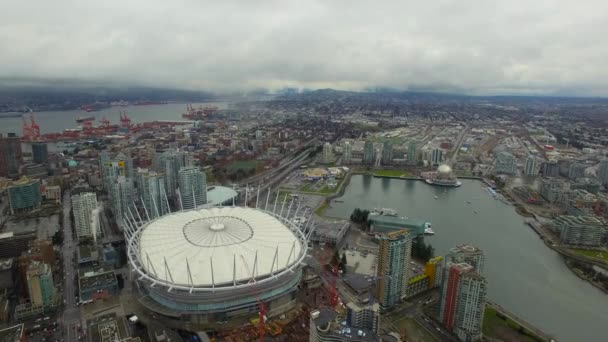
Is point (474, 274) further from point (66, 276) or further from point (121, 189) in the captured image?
point (121, 189)

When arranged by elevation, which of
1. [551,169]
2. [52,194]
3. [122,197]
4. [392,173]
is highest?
[122,197]

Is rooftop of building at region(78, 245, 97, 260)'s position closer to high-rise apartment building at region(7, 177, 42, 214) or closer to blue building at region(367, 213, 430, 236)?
high-rise apartment building at region(7, 177, 42, 214)

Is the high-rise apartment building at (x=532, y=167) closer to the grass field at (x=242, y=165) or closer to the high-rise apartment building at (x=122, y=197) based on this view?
the grass field at (x=242, y=165)

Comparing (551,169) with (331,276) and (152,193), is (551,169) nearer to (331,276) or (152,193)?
(331,276)

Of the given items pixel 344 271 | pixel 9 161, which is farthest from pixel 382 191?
pixel 9 161

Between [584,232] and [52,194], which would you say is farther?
[52,194]

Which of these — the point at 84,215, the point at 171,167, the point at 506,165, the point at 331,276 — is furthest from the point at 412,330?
the point at 506,165

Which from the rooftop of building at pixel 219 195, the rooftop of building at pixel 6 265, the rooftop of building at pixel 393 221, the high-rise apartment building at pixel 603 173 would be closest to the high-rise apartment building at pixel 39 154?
the rooftop of building at pixel 219 195
